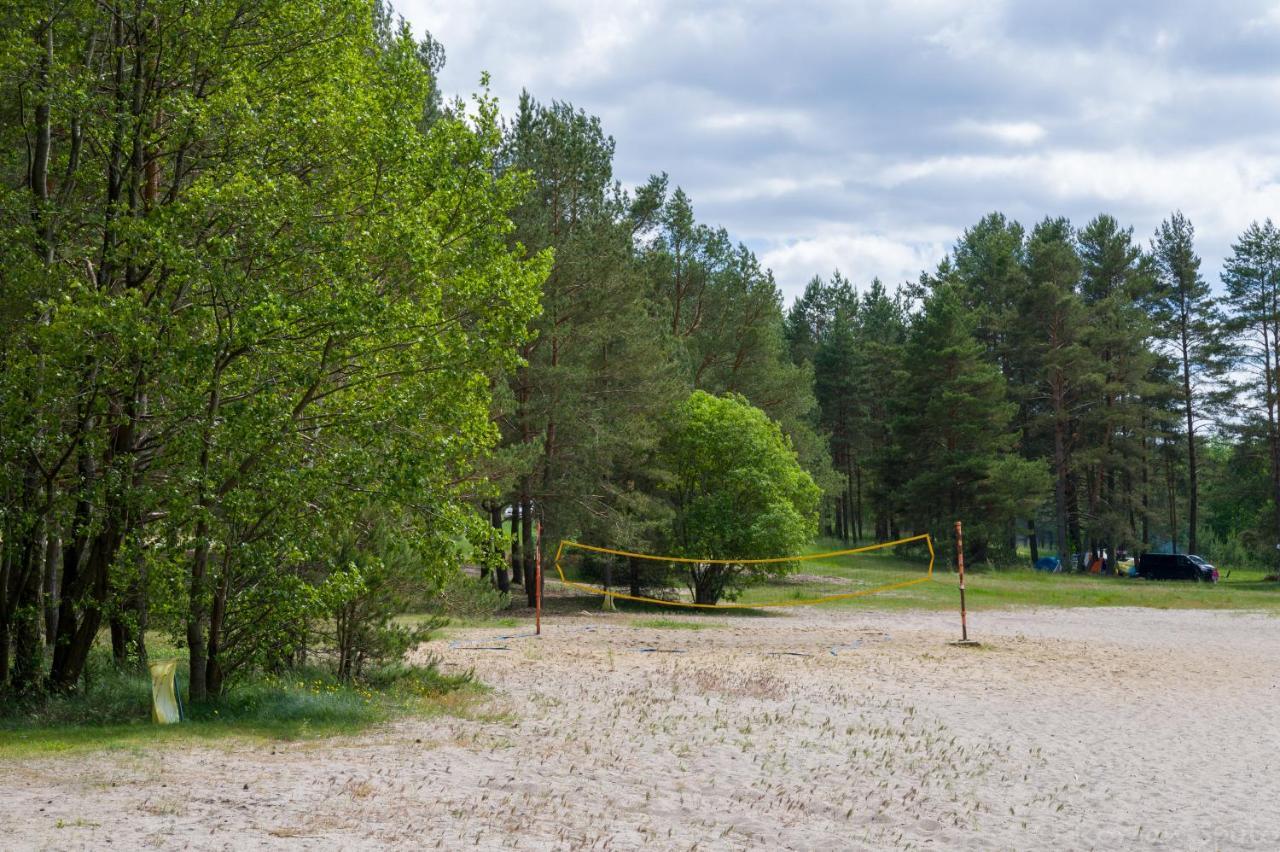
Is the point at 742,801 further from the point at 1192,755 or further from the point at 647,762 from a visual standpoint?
the point at 1192,755

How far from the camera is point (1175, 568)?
44.2 metres

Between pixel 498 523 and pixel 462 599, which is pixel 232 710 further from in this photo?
pixel 498 523

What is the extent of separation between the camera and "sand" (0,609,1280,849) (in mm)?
6578

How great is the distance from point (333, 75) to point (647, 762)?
22.8 feet

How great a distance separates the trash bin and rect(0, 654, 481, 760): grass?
127 millimetres

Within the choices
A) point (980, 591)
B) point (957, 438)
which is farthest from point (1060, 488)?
point (980, 591)

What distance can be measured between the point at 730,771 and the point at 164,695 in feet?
16.2

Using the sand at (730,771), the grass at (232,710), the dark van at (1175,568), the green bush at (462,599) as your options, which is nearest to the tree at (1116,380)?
the dark van at (1175,568)

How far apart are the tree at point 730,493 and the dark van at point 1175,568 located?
78.6 feet

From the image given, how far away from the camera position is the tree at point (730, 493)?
25391 mm

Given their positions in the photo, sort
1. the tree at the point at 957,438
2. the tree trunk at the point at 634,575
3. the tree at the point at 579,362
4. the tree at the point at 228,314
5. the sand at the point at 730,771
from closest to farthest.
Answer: the sand at the point at 730,771 < the tree at the point at 228,314 < the tree at the point at 579,362 < the tree trunk at the point at 634,575 < the tree at the point at 957,438

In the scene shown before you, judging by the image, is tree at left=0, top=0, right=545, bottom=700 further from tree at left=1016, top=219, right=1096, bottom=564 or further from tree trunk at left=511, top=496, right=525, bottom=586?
tree at left=1016, top=219, right=1096, bottom=564

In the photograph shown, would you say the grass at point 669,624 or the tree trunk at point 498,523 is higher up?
the tree trunk at point 498,523

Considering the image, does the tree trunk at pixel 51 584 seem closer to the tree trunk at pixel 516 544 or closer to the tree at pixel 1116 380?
the tree trunk at pixel 516 544
